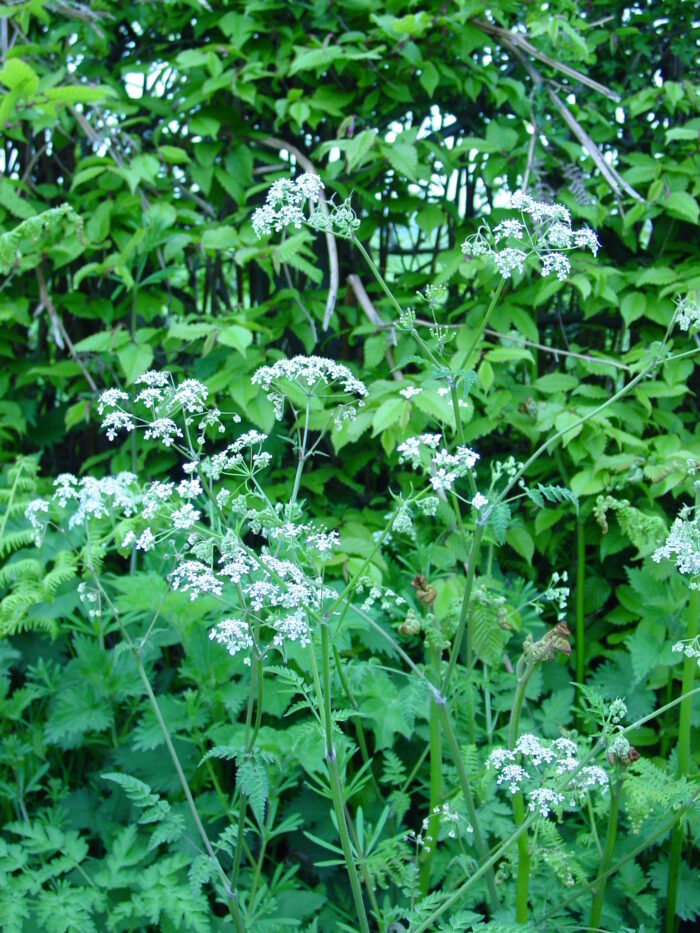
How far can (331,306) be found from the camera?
2.60m

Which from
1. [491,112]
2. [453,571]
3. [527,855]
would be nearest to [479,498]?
[527,855]

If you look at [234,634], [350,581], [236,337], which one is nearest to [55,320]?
[236,337]

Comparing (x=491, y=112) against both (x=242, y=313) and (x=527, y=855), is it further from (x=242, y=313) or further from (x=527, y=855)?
(x=527, y=855)

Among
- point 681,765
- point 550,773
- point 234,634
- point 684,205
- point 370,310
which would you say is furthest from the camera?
point 370,310

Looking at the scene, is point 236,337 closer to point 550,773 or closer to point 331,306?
point 331,306

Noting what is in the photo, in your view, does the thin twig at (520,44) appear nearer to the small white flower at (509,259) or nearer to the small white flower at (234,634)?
the small white flower at (509,259)

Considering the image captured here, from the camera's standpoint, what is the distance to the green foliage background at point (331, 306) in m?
2.14

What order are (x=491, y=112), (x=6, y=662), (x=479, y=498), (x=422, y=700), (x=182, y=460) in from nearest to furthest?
(x=479, y=498), (x=422, y=700), (x=6, y=662), (x=182, y=460), (x=491, y=112)

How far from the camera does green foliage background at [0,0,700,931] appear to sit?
2145mm

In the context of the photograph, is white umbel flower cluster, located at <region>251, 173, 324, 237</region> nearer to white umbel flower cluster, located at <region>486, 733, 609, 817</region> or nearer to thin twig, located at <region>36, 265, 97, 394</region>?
white umbel flower cluster, located at <region>486, 733, 609, 817</region>

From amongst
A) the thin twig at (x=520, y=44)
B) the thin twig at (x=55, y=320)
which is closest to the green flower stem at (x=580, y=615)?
the thin twig at (x=520, y=44)

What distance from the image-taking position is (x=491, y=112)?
3.14 meters

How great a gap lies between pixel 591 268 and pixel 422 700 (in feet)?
4.86

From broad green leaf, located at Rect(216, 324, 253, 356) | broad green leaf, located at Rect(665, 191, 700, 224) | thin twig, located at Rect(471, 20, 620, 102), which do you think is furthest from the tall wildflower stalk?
thin twig, located at Rect(471, 20, 620, 102)
